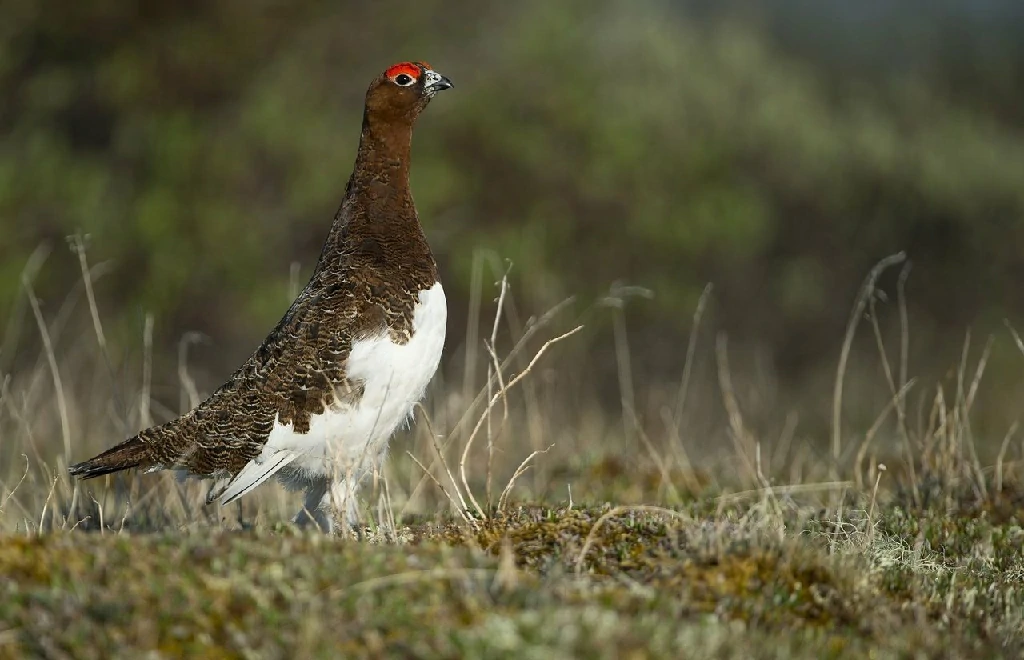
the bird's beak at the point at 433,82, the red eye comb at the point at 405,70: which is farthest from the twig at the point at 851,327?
the red eye comb at the point at 405,70

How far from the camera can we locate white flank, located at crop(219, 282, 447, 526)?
4281mm

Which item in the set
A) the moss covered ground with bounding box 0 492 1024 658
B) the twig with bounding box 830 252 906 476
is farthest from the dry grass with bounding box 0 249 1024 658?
the twig with bounding box 830 252 906 476

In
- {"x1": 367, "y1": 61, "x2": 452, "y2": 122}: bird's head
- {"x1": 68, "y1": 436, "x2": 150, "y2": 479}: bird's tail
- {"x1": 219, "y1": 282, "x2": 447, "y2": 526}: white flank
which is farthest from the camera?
{"x1": 367, "y1": 61, "x2": 452, "y2": 122}: bird's head

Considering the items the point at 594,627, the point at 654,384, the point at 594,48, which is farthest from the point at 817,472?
the point at 594,48

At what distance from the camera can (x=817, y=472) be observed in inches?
252

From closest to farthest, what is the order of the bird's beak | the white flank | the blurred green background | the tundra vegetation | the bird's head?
the tundra vegetation → the white flank → the bird's head → the bird's beak → the blurred green background

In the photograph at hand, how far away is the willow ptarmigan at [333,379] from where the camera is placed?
4.30 metres

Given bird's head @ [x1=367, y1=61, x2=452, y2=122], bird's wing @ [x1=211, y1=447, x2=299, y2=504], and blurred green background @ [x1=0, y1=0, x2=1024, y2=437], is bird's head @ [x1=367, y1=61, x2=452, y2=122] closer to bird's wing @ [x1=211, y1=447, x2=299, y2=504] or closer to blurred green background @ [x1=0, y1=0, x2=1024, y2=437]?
bird's wing @ [x1=211, y1=447, x2=299, y2=504]

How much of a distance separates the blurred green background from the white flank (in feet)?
21.4

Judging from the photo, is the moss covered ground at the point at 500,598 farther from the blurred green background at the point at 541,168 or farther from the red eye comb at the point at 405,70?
the blurred green background at the point at 541,168

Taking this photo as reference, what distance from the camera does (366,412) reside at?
14.2 ft

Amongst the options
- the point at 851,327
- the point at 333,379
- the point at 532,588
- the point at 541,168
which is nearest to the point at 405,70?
the point at 333,379

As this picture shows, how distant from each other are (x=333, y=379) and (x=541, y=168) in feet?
37.0

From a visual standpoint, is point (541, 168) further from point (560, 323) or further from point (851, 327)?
point (851, 327)
